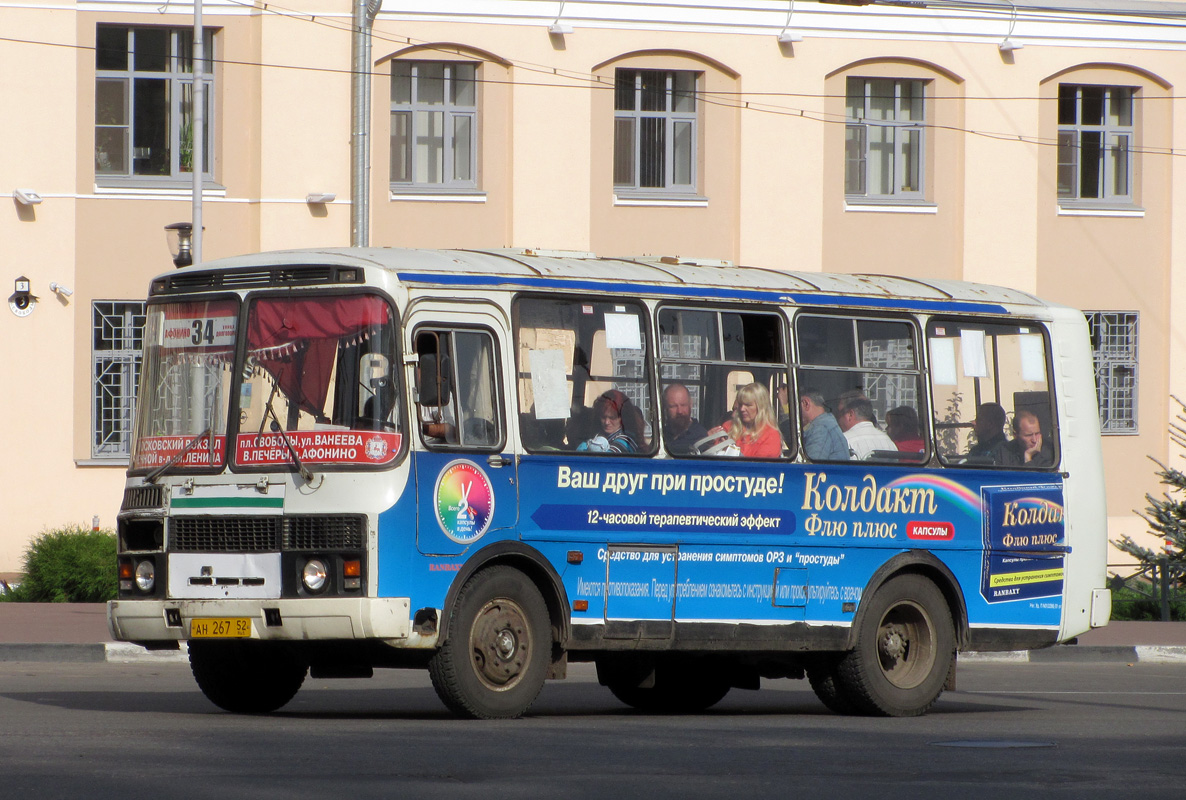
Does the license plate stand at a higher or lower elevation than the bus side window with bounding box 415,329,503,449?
lower

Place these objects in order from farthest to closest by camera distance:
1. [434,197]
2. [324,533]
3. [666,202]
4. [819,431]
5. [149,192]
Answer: [666,202]
[434,197]
[149,192]
[819,431]
[324,533]

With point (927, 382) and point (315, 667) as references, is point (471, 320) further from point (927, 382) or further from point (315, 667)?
point (927, 382)

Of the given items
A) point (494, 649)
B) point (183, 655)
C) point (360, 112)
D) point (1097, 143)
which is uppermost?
point (1097, 143)

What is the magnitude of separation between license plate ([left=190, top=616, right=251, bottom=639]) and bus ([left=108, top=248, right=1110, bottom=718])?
0.02 m

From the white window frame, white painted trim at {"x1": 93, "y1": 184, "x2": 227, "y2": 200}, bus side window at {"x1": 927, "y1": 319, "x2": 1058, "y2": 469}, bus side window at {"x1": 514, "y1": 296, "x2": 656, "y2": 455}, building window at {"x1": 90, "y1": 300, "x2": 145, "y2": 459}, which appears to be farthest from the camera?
the white window frame

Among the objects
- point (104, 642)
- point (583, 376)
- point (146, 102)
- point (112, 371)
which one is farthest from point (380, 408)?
point (146, 102)

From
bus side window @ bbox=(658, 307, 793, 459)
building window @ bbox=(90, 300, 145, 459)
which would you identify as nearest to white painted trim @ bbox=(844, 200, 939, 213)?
building window @ bbox=(90, 300, 145, 459)

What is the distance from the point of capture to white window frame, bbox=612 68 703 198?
28906 millimetres

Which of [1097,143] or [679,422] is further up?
[1097,143]

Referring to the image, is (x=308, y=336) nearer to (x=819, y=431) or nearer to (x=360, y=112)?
(x=819, y=431)

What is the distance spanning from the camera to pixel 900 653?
12945 millimetres

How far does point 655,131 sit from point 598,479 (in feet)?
58.7

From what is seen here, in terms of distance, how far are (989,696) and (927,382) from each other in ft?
9.77

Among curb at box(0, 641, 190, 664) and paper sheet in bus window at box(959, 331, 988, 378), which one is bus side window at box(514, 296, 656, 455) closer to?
paper sheet in bus window at box(959, 331, 988, 378)
